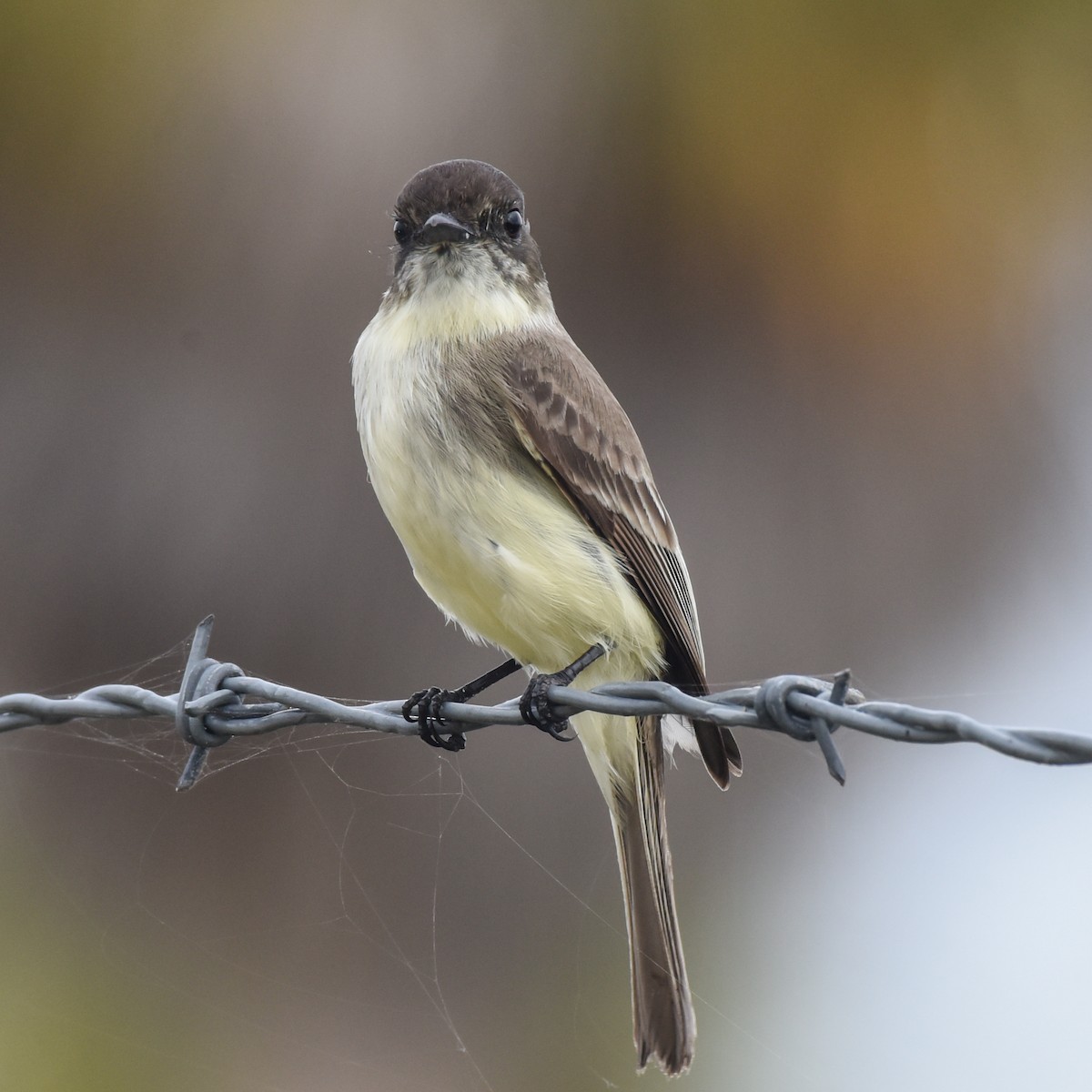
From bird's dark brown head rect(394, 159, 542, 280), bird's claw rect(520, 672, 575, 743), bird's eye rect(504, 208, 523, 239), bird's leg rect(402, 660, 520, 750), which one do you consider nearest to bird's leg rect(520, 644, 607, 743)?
bird's claw rect(520, 672, 575, 743)

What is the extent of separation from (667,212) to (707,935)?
333 cm

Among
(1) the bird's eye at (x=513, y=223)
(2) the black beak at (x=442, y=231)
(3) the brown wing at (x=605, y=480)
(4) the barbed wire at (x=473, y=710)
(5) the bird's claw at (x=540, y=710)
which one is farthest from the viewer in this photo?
(1) the bird's eye at (x=513, y=223)

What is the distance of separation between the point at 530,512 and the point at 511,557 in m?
0.12

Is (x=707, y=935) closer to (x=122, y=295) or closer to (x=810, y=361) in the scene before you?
(x=810, y=361)

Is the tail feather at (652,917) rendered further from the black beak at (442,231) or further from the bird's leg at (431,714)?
the black beak at (442,231)

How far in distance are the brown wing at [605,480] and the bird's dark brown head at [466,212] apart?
28cm

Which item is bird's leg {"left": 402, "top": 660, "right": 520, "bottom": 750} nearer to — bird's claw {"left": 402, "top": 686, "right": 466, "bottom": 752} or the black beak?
bird's claw {"left": 402, "top": 686, "right": 466, "bottom": 752}

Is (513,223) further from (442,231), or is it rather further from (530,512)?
(530,512)

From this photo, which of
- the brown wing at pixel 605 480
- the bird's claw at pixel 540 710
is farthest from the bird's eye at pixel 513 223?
the bird's claw at pixel 540 710

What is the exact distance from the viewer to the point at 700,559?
6.07 metres

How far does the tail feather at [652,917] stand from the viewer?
2.71 meters

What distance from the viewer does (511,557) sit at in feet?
8.93

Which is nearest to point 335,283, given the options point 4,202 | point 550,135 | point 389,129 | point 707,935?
point 389,129

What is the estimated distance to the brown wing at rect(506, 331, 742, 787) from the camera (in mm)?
2883
